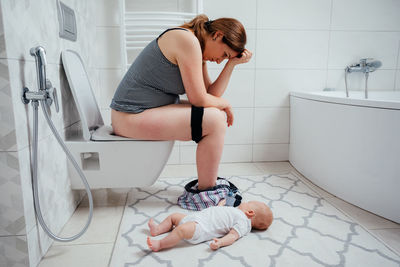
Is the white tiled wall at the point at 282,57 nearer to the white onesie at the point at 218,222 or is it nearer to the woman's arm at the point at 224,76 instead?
the woman's arm at the point at 224,76

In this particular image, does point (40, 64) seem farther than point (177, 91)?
No

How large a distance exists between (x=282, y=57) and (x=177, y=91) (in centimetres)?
99

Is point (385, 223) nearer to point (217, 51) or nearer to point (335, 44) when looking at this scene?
point (217, 51)

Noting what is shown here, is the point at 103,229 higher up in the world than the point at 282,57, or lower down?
lower down

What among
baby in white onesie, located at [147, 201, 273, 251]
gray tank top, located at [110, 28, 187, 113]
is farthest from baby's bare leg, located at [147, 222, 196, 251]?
gray tank top, located at [110, 28, 187, 113]

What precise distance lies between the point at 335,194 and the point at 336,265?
0.62 meters

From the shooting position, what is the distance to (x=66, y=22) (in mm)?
1253

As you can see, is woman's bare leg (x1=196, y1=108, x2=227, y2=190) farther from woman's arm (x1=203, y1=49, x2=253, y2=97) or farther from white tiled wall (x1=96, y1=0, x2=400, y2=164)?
white tiled wall (x1=96, y1=0, x2=400, y2=164)

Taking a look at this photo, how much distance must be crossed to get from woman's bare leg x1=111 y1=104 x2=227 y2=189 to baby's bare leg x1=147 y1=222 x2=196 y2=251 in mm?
341

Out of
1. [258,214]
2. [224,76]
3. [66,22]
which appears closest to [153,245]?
[258,214]

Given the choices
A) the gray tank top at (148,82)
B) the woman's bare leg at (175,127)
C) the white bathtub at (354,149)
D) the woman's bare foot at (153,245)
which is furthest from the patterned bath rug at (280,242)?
the gray tank top at (148,82)

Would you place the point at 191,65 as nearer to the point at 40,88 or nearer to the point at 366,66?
the point at 40,88

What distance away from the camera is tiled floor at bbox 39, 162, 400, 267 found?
98cm

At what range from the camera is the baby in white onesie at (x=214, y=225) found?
1.01 metres
